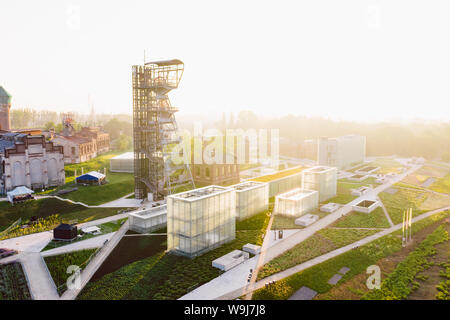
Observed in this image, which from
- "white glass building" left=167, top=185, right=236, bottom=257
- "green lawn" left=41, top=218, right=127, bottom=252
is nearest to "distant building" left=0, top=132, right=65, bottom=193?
"green lawn" left=41, top=218, right=127, bottom=252

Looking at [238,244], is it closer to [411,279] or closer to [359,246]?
[359,246]

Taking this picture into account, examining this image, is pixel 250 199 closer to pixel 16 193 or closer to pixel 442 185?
pixel 16 193

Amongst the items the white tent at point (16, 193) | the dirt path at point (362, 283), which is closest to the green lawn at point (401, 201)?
the dirt path at point (362, 283)

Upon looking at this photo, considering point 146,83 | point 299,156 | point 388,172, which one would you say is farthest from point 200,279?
point 299,156

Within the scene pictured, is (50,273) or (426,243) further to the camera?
(426,243)

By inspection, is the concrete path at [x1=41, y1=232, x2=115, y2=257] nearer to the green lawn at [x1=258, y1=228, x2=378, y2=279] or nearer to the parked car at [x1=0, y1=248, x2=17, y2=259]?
the parked car at [x1=0, y1=248, x2=17, y2=259]

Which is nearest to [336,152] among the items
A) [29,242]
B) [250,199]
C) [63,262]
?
[250,199]
